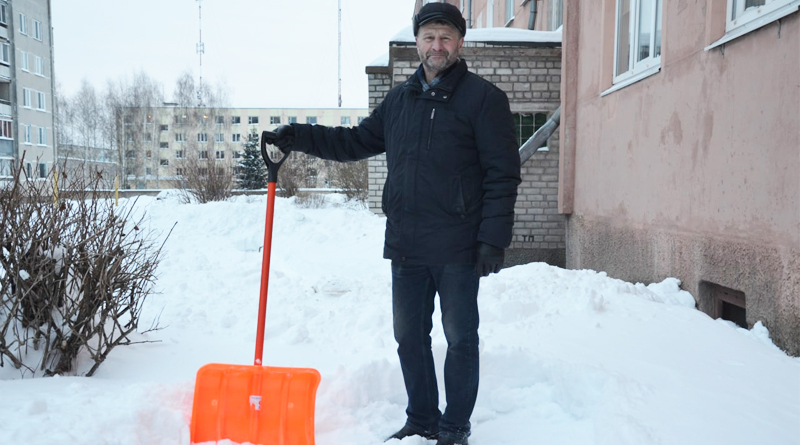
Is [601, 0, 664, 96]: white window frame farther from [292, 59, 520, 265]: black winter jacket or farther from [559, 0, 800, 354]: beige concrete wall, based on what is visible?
[292, 59, 520, 265]: black winter jacket

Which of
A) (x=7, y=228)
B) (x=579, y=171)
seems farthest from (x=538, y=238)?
(x=7, y=228)

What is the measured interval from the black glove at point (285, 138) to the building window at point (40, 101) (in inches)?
1556

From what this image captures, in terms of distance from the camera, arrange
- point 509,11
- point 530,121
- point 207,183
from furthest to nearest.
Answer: point 207,183 → point 509,11 → point 530,121

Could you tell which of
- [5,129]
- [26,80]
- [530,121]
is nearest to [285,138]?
[530,121]

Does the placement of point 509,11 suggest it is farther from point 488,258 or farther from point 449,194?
point 488,258

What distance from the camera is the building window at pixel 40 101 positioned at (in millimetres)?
35750

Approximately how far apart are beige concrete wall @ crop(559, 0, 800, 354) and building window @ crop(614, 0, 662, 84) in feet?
0.52

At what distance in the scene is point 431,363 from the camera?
2709mm

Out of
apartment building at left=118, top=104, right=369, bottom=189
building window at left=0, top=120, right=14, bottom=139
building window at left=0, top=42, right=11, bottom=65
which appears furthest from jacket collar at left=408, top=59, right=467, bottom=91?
building window at left=0, top=42, right=11, bottom=65

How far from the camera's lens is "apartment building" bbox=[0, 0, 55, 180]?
3288 centimetres

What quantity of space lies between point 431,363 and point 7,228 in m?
2.36

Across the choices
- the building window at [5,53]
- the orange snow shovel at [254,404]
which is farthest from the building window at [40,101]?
the orange snow shovel at [254,404]

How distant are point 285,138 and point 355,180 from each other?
1600cm

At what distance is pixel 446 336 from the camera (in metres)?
2.55
